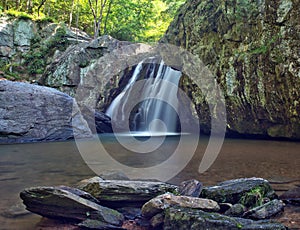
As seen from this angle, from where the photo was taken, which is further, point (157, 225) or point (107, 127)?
point (107, 127)

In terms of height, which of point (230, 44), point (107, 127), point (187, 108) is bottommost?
point (107, 127)

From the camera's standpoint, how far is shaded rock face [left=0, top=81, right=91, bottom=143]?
10953 mm

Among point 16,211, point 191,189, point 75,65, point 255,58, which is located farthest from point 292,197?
point 75,65

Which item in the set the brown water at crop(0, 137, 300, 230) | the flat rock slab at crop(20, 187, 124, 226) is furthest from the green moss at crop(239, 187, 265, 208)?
the flat rock slab at crop(20, 187, 124, 226)

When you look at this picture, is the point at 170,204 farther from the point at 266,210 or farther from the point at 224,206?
the point at 266,210

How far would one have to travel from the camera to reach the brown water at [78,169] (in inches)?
142

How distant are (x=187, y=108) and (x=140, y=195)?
38.1 feet

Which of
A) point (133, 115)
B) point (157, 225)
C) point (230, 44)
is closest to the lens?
point (157, 225)

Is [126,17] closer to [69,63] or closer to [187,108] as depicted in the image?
[69,63]

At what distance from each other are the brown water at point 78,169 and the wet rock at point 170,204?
0.81 metres

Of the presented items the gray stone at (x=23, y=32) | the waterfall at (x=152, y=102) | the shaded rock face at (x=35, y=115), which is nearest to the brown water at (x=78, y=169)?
the shaded rock face at (x=35, y=115)

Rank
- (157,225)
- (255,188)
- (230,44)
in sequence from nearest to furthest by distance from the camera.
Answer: (157,225)
(255,188)
(230,44)

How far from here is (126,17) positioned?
27.3 meters

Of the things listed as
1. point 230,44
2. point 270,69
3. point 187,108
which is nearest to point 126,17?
point 187,108
